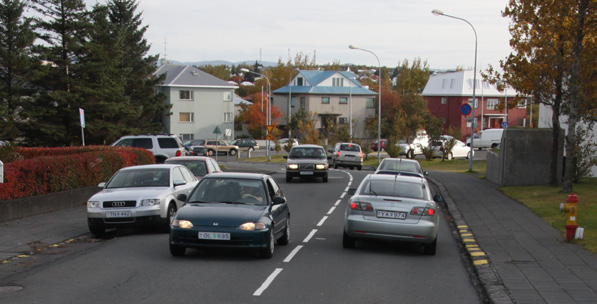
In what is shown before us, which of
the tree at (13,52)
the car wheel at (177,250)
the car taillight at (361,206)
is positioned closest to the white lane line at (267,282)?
the car wheel at (177,250)

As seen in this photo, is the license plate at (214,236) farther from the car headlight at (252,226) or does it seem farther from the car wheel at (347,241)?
the car wheel at (347,241)

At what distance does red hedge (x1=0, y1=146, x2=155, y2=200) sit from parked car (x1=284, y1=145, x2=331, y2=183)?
23.4ft

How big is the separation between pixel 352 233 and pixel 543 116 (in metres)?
33.2

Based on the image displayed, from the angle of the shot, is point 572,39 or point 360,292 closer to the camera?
point 360,292

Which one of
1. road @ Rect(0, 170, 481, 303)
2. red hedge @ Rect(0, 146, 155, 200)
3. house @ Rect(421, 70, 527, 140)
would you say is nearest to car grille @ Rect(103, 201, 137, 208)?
road @ Rect(0, 170, 481, 303)

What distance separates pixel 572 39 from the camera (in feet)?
73.0

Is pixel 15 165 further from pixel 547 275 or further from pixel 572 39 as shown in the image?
pixel 572 39

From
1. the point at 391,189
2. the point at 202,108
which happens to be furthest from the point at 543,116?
the point at 202,108

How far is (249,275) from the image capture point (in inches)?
382

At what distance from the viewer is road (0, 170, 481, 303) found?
27.6 ft

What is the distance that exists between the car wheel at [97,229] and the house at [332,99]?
249 ft

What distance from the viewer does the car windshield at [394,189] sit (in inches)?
489

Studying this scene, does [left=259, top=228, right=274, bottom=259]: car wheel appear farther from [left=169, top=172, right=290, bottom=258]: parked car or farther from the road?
the road

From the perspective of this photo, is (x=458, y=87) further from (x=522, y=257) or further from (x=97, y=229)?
(x=97, y=229)
